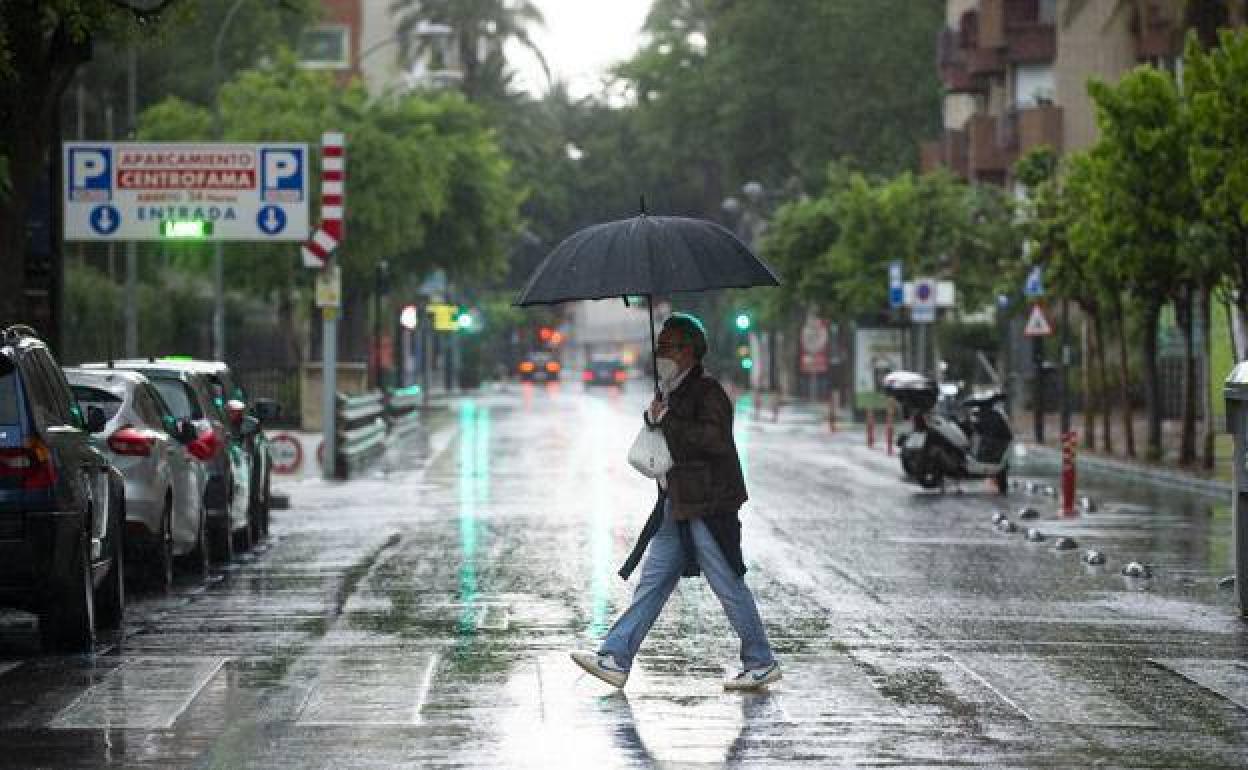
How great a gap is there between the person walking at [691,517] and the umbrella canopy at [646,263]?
0.40 m

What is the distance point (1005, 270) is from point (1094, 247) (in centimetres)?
1515

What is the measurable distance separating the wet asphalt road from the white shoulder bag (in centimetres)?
106

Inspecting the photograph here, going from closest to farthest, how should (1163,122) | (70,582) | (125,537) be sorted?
(70,582) → (125,537) → (1163,122)

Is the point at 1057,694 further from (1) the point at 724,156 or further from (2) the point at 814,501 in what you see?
(1) the point at 724,156

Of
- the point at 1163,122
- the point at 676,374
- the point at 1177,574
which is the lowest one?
the point at 1177,574

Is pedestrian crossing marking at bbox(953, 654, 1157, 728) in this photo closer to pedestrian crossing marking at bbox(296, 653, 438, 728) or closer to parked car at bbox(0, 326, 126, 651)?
pedestrian crossing marking at bbox(296, 653, 438, 728)

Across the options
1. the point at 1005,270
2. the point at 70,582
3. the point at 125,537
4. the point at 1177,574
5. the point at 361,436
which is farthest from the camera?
the point at 1005,270

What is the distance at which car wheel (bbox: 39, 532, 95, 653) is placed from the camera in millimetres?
14602

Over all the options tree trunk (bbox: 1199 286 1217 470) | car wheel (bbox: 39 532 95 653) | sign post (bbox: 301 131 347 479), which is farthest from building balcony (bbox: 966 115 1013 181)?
car wheel (bbox: 39 532 95 653)

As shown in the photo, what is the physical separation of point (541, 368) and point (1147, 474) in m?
102

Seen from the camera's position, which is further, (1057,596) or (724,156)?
(724,156)

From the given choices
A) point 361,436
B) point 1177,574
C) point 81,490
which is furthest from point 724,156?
point 81,490

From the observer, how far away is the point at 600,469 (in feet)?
127

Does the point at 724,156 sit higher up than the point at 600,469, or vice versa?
the point at 724,156
